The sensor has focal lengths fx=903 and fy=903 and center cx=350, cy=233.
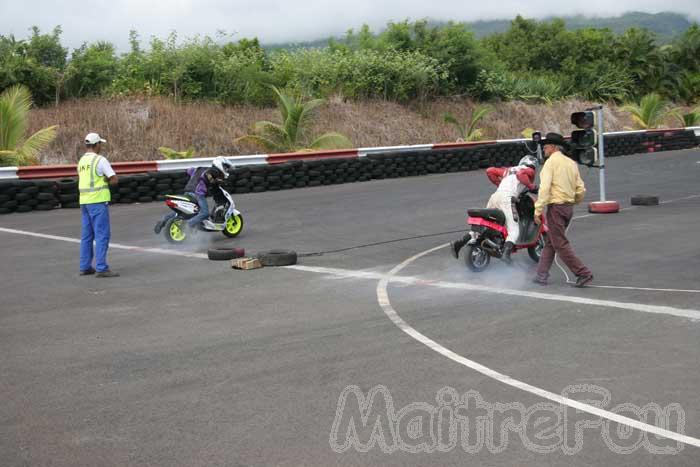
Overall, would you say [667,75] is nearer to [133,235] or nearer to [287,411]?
[133,235]

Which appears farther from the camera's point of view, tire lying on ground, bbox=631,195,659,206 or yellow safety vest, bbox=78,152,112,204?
tire lying on ground, bbox=631,195,659,206

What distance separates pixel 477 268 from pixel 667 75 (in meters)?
54.5

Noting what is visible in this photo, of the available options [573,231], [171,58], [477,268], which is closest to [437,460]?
[477,268]

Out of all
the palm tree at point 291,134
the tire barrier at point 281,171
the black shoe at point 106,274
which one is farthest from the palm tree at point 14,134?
the black shoe at point 106,274

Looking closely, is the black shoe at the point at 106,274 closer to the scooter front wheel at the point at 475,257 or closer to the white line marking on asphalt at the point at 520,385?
the white line marking on asphalt at the point at 520,385

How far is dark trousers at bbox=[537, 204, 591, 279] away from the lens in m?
11.0

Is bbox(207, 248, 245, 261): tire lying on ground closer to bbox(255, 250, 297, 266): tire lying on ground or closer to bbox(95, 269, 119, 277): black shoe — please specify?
bbox(255, 250, 297, 266): tire lying on ground

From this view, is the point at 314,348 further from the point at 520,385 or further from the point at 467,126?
the point at 467,126

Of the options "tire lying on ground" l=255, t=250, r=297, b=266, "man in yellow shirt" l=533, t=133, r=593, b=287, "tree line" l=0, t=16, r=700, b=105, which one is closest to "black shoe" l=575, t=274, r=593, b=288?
"man in yellow shirt" l=533, t=133, r=593, b=287

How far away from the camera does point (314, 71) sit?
40.2 meters

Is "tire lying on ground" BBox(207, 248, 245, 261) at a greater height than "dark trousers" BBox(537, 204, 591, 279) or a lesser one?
lesser

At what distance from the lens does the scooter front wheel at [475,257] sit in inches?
480

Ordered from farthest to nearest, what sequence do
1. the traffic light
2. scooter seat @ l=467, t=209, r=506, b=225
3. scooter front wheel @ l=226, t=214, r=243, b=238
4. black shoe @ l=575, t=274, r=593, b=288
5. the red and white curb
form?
the red and white curb, the traffic light, scooter front wheel @ l=226, t=214, r=243, b=238, scooter seat @ l=467, t=209, r=506, b=225, black shoe @ l=575, t=274, r=593, b=288

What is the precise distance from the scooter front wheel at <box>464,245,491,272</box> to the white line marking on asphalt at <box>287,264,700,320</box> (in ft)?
2.74
